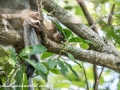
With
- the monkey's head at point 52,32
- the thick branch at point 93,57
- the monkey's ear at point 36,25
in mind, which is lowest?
the thick branch at point 93,57

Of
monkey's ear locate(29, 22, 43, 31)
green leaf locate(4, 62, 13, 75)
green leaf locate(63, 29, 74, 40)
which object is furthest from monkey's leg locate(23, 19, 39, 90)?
green leaf locate(63, 29, 74, 40)

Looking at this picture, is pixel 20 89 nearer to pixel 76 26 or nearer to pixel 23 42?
pixel 23 42

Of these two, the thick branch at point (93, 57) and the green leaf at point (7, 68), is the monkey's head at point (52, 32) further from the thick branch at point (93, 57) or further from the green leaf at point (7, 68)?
the green leaf at point (7, 68)

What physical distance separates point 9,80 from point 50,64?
29cm

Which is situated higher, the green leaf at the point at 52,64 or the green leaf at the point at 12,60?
the green leaf at the point at 12,60

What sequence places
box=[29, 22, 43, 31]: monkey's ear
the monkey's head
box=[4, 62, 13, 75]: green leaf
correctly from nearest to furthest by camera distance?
1. box=[4, 62, 13, 75]: green leaf
2. box=[29, 22, 43, 31]: monkey's ear
3. the monkey's head

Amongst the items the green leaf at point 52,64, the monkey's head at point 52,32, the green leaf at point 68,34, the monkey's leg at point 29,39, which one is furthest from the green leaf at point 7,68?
the monkey's head at point 52,32

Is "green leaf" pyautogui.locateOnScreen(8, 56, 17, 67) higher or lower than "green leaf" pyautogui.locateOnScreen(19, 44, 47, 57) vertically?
lower

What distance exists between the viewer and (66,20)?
2320mm

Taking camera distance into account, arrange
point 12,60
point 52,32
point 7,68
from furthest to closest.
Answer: point 52,32 < point 7,68 < point 12,60

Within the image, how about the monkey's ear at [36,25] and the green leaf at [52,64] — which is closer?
the green leaf at [52,64]

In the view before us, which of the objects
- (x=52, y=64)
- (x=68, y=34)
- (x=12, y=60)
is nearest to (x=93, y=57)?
(x=68, y=34)

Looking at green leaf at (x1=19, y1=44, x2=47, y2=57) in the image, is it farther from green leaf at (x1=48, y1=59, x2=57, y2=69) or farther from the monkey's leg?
the monkey's leg

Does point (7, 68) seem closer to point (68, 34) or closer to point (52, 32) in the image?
point (68, 34)
